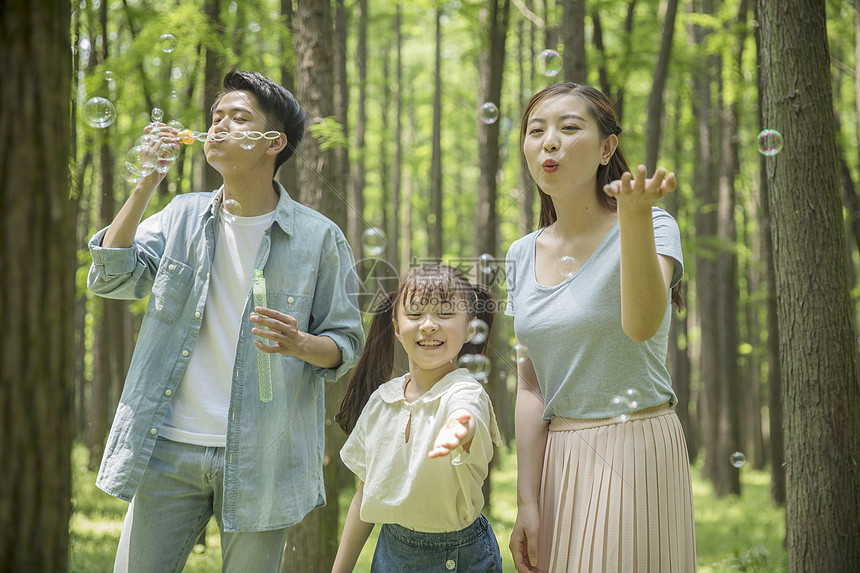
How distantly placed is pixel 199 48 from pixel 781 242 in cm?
512

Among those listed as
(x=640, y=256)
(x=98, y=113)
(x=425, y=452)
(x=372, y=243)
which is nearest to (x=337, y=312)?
(x=425, y=452)

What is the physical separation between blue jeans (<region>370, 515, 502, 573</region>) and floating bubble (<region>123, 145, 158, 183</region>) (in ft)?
5.18

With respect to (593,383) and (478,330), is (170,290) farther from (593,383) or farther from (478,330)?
(593,383)

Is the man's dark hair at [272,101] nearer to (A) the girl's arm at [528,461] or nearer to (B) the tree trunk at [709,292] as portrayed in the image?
(A) the girl's arm at [528,461]

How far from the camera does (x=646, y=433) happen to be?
2205 millimetres

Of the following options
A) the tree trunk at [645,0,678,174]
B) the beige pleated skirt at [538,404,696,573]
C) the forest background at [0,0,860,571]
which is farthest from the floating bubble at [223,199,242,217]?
the tree trunk at [645,0,678,174]

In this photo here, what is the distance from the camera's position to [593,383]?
2.23 meters

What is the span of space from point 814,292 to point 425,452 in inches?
95.2

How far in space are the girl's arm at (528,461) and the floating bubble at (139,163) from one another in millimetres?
1501

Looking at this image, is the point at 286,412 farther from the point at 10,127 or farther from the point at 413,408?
the point at 10,127

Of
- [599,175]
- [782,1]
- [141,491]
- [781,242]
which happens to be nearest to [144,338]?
[141,491]

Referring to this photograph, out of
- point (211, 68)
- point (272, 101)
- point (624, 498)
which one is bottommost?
point (624, 498)

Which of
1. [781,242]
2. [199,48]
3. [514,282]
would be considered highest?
[199,48]

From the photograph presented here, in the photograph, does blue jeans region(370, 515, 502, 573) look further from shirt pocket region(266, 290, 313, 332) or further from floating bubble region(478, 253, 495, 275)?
floating bubble region(478, 253, 495, 275)
